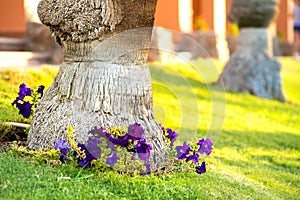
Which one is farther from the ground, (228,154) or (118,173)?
(118,173)

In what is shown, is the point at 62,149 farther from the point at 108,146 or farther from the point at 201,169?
the point at 201,169

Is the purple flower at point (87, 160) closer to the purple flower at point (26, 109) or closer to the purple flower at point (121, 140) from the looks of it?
the purple flower at point (121, 140)

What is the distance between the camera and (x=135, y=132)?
14.1 feet

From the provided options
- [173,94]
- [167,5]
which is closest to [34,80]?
[173,94]

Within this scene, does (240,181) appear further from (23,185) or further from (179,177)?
(23,185)

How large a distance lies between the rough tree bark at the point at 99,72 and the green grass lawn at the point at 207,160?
426mm

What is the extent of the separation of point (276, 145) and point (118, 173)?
3.80 m

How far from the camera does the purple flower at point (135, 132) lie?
4281 millimetres

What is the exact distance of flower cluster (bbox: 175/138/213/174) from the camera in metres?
4.66

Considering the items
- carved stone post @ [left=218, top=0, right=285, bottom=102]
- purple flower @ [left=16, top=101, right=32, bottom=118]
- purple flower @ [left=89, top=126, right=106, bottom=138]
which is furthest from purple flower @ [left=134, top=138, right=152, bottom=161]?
carved stone post @ [left=218, top=0, right=285, bottom=102]

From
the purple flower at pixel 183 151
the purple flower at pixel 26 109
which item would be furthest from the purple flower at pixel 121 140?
the purple flower at pixel 26 109

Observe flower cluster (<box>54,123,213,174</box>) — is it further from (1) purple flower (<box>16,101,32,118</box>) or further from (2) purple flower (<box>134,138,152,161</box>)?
(1) purple flower (<box>16,101,32,118</box>)

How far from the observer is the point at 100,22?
455 cm

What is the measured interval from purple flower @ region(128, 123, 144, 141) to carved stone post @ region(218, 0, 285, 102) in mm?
7248
